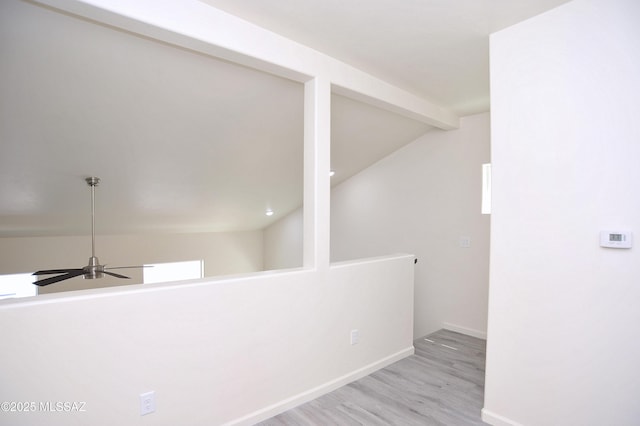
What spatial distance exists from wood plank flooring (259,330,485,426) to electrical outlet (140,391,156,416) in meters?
0.80

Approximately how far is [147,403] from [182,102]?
6.89 ft

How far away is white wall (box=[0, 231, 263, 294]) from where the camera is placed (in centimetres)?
483

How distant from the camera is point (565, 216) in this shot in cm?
211

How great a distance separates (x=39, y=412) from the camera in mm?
1585

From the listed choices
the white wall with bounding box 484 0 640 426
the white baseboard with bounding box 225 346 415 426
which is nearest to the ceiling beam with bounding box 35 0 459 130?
the white wall with bounding box 484 0 640 426

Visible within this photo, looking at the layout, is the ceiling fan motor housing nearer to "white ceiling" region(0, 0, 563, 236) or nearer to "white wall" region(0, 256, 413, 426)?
"white ceiling" region(0, 0, 563, 236)

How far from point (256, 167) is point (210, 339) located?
2.37 metres

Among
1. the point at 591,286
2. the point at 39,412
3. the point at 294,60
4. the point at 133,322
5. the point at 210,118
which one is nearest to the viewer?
the point at 39,412

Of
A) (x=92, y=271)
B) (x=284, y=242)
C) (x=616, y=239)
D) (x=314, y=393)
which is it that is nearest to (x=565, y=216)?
(x=616, y=239)

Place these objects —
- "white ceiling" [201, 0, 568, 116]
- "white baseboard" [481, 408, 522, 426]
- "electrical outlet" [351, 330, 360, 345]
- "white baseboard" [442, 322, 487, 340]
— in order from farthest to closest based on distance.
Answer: "white baseboard" [442, 322, 487, 340]
"electrical outlet" [351, 330, 360, 345]
"white baseboard" [481, 408, 522, 426]
"white ceiling" [201, 0, 568, 116]

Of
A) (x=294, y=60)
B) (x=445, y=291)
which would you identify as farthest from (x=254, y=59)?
(x=445, y=291)

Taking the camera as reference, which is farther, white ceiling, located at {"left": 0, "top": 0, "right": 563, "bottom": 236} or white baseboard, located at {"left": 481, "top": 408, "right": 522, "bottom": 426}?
white baseboard, located at {"left": 481, "top": 408, "right": 522, "bottom": 426}

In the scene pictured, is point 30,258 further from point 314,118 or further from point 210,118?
point 314,118

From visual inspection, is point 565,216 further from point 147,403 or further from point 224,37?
point 147,403
